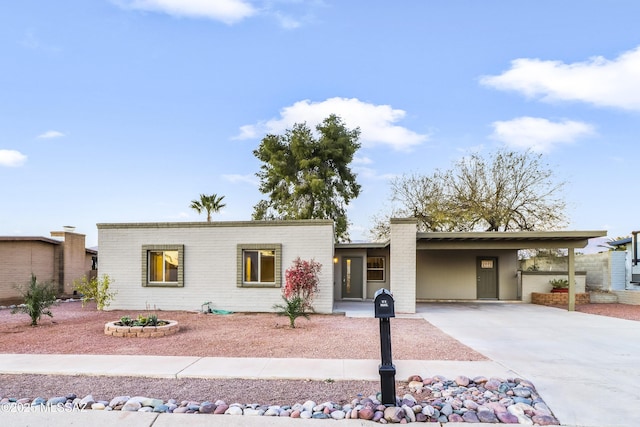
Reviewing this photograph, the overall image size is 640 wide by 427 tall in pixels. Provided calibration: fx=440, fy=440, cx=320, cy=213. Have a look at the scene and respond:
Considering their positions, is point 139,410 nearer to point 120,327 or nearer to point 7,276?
point 120,327

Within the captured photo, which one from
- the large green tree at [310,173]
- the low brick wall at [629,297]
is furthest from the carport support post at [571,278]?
the large green tree at [310,173]

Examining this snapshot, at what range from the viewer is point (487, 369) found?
636 cm

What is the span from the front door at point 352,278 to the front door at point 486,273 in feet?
18.0

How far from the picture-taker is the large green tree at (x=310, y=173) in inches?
1113

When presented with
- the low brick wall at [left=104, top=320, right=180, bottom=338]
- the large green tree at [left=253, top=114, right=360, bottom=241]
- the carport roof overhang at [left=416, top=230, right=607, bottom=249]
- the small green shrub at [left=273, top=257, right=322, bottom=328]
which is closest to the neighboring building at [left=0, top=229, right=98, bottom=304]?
Answer: the low brick wall at [left=104, top=320, right=180, bottom=338]

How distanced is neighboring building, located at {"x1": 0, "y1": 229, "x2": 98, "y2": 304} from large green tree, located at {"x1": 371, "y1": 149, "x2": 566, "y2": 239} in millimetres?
17632

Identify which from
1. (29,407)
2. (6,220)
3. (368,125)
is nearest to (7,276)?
(6,220)

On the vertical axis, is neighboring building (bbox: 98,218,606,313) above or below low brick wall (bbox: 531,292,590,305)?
above

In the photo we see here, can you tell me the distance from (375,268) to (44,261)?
14249 mm

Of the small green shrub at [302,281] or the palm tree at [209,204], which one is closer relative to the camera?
the small green shrub at [302,281]

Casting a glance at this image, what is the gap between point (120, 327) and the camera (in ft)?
30.8

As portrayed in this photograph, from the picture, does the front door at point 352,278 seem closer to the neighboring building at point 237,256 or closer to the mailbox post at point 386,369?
the neighboring building at point 237,256

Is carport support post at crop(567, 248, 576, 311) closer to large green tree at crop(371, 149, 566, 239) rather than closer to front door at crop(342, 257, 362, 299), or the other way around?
large green tree at crop(371, 149, 566, 239)

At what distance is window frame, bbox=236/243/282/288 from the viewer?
46.1 feet
